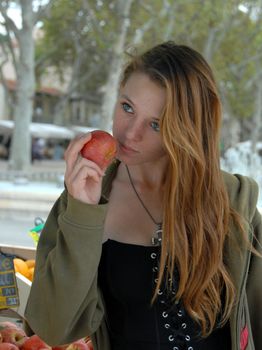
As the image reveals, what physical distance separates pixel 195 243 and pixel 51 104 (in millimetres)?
42818

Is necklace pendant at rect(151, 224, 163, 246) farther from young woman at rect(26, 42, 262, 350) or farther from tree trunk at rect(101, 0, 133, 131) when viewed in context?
tree trunk at rect(101, 0, 133, 131)

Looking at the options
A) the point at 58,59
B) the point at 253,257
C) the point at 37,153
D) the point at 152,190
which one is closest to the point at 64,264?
the point at 152,190

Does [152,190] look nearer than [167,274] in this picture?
No

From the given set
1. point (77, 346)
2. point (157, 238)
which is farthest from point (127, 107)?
point (77, 346)

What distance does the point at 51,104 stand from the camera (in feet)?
142

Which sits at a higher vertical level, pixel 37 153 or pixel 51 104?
pixel 51 104

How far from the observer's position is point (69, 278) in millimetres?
1258

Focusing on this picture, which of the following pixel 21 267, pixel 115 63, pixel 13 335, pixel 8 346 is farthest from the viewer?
pixel 115 63

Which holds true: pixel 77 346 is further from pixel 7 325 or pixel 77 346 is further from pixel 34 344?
pixel 7 325

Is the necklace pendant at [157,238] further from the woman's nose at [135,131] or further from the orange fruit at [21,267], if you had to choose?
the orange fruit at [21,267]

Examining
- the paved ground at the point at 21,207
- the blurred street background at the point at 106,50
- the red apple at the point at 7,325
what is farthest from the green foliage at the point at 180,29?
the red apple at the point at 7,325

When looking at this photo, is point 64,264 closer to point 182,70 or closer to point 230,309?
point 230,309

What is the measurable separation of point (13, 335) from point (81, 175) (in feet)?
3.74

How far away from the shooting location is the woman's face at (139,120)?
1.35 metres
